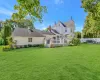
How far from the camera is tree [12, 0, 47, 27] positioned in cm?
699

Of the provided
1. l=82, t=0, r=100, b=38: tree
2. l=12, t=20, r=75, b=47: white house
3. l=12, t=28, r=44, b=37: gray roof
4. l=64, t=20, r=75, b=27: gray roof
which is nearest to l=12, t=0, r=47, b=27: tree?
l=82, t=0, r=100, b=38: tree

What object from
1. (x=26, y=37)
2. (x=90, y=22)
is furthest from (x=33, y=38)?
(x=90, y=22)

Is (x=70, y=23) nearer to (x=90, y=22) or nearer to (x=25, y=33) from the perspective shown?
(x=90, y=22)

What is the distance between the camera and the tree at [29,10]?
6992 millimetres

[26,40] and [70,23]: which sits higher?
[70,23]

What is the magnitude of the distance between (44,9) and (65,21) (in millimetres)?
41290

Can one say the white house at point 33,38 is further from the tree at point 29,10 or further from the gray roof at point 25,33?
the tree at point 29,10

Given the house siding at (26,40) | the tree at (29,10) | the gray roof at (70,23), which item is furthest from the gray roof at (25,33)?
the tree at (29,10)

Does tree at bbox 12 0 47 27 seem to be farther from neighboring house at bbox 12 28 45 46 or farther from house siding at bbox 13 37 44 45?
house siding at bbox 13 37 44 45

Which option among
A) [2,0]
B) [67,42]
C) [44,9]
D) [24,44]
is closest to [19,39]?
[24,44]

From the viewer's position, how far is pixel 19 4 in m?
7.12

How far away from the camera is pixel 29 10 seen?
7.27 meters

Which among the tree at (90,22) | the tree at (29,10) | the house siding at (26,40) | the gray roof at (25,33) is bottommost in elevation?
the house siding at (26,40)

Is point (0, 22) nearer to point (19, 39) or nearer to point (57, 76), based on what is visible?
point (19, 39)
